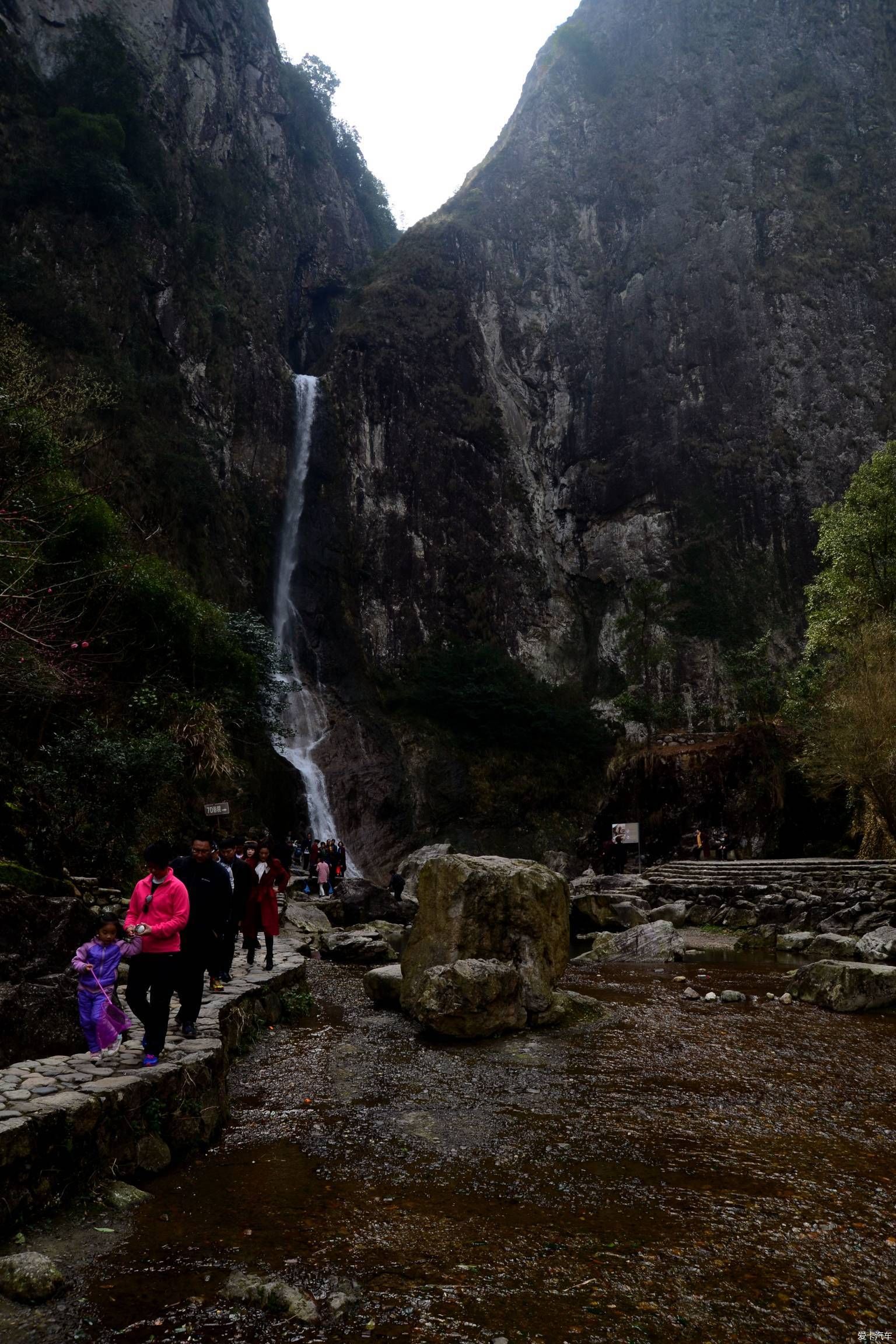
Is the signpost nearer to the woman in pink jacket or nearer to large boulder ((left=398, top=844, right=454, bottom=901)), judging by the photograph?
large boulder ((left=398, top=844, right=454, bottom=901))

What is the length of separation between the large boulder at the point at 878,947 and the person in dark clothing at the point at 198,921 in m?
9.30

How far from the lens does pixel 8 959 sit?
597cm

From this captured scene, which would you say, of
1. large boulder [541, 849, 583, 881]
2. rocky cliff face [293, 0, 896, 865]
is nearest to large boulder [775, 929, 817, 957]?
large boulder [541, 849, 583, 881]

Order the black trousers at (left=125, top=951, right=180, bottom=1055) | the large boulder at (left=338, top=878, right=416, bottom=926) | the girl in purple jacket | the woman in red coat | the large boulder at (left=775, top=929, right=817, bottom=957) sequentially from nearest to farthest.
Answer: the black trousers at (left=125, top=951, right=180, bottom=1055) < the girl in purple jacket < the woman in red coat < the large boulder at (left=775, top=929, right=817, bottom=957) < the large boulder at (left=338, top=878, right=416, bottom=926)

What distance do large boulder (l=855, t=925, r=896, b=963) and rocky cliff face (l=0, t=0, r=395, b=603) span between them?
23228mm

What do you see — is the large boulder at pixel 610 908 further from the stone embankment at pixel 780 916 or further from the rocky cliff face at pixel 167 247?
the rocky cliff face at pixel 167 247

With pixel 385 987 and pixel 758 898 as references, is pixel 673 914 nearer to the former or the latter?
pixel 758 898

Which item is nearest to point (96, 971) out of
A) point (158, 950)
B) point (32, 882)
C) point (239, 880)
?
point (158, 950)

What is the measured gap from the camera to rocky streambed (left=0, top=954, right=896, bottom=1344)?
2934 mm

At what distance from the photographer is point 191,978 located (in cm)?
562

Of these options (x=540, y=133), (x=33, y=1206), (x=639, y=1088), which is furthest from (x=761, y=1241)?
(x=540, y=133)

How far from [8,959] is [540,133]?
59419 millimetres

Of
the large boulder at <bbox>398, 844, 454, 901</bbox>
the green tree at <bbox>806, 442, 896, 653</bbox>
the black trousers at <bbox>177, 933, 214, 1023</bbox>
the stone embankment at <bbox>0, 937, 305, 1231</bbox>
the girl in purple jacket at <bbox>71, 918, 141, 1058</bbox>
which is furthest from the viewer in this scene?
the large boulder at <bbox>398, 844, 454, 901</bbox>

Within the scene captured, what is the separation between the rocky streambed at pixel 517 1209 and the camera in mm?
2934
